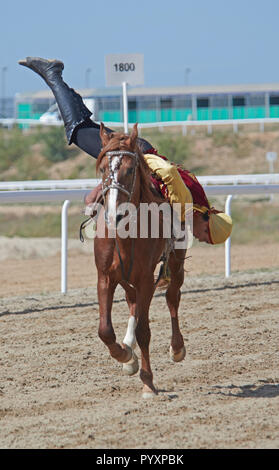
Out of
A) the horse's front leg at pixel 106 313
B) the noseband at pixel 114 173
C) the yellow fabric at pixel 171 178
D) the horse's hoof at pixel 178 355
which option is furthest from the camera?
the horse's hoof at pixel 178 355

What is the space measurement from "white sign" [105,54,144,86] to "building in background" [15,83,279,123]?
32.1 metres

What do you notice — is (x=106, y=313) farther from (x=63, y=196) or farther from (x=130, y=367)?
(x=63, y=196)

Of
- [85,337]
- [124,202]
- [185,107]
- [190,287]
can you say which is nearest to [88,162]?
[185,107]

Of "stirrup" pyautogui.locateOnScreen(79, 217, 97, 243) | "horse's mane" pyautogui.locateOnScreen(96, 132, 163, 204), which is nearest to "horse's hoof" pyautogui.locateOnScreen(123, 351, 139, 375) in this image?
"stirrup" pyautogui.locateOnScreen(79, 217, 97, 243)

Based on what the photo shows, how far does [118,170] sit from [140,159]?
1.10 feet

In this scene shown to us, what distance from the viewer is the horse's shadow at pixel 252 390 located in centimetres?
536

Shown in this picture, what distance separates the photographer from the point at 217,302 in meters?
8.85

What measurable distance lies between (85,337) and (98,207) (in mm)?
2252

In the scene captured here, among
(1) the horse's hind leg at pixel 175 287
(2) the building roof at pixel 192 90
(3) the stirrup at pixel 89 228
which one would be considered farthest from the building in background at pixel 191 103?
(3) the stirrup at pixel 89 228

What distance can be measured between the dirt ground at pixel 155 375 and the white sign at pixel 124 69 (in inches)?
128

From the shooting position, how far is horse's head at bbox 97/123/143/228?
472cm

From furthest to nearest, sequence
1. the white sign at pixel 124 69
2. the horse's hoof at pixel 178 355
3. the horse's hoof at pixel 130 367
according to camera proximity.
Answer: the white sign at pixel 124 69, the horse's hoof at pixel 178 355, the horse's hoof at pixel 130 367

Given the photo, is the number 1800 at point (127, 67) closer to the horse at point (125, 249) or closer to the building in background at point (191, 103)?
the horse at point (125, 249)

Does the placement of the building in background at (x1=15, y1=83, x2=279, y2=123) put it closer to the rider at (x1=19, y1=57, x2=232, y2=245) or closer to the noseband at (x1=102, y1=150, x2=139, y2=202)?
the rider at (x1=19, y1=57, x2=232, y2=245)
